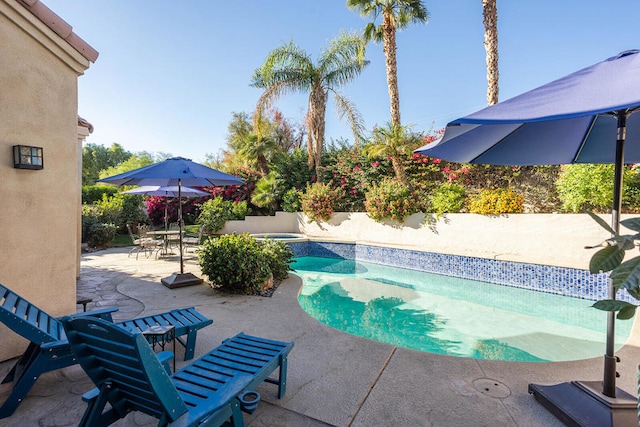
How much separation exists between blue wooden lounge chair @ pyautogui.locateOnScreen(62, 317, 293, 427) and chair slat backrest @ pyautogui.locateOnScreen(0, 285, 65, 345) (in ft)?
3.08

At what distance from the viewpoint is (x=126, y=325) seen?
3.12 metres

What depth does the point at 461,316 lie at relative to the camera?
18.8ft

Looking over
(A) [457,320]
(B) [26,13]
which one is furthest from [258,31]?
(A) [457,320]

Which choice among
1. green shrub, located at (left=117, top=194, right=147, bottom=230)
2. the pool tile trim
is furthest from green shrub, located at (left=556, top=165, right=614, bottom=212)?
green shrub, located at (left=117, top=194, right=147, bottom=230)

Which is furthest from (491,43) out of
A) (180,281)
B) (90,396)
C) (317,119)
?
(90,396)

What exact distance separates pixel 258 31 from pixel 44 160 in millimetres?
13000

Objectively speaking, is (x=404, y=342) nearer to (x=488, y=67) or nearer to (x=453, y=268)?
(x=453, y=268)

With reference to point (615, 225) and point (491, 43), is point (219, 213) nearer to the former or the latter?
point (491, 43)

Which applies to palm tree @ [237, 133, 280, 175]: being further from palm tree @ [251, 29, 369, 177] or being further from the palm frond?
the palm frond

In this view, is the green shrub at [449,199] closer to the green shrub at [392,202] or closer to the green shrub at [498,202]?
the green shrub at [498,202]

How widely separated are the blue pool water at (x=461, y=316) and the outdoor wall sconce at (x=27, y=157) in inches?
176

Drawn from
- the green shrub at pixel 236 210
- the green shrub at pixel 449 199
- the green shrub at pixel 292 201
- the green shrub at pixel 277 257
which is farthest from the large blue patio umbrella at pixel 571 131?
the green shrub at pixel 236 210

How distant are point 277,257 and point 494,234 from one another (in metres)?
6.72

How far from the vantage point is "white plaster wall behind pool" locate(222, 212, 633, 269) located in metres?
7.84
